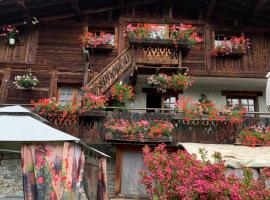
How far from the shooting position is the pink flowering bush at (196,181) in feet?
20.7

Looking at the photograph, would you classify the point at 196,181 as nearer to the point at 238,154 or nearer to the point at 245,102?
the point at 238,154

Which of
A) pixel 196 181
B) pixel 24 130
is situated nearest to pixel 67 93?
pixel 196 181

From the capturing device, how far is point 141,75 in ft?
45.7

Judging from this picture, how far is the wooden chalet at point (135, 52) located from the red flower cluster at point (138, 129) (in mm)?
1580

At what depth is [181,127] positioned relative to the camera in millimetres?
11625

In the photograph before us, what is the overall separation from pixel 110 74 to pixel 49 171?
7.72 metres

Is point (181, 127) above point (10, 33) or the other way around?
the other way around

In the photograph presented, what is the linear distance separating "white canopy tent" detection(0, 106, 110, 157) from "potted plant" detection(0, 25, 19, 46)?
9174 mm

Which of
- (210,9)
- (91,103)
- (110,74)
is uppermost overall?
(210,9)

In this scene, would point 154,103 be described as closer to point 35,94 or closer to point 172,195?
point 35,94

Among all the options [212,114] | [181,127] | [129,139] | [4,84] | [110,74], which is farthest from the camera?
[4,84]

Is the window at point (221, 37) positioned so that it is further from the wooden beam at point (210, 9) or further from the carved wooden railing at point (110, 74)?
the carved wooden railing at point (110, 74)

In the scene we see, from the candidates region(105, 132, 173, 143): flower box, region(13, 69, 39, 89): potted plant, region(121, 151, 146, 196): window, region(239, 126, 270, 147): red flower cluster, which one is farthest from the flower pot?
region(239, 126, 270, 147): red flower cluster

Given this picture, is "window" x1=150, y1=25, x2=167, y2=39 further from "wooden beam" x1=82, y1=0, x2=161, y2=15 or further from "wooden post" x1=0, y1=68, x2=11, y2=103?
"wooden post" x1=0, y1=68, x2=11, y2=103
